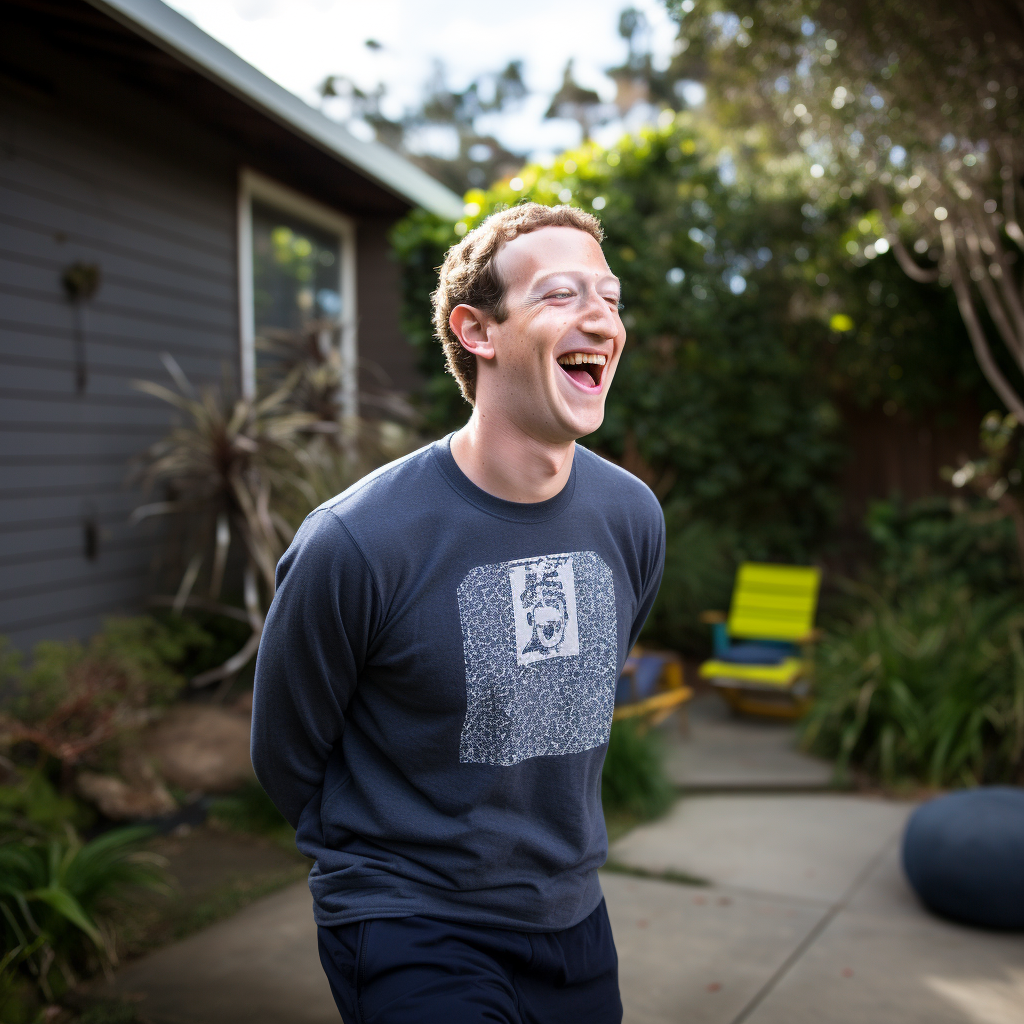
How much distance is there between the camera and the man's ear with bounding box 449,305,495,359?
168 centimetres

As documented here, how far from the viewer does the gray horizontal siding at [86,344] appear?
4742 millimetres

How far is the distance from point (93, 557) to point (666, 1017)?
12.5ft

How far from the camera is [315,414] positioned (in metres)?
6.27

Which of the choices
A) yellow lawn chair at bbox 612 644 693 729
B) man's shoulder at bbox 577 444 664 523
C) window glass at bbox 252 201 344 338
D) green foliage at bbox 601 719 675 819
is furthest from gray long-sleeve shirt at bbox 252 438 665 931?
window glass at bbox 252 201 344 338

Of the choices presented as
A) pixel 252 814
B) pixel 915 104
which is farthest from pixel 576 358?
pixel 915 104

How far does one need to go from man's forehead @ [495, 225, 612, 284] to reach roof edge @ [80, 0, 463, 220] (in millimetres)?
3689

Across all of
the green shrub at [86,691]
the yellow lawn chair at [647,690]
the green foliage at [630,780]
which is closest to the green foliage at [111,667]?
the green shrub at [86,691]

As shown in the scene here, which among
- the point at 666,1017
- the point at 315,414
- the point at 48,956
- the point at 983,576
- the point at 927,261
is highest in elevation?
the point at 927,261

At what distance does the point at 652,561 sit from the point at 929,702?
13.3ft

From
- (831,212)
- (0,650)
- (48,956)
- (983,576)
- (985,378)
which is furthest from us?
(831,212)

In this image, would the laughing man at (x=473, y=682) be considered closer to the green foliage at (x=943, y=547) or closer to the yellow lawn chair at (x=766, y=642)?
the yellow lawn chair at (x=766, y=642)

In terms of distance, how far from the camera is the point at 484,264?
1687 millimetres

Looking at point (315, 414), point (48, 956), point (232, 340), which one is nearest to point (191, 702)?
point (315, 414)

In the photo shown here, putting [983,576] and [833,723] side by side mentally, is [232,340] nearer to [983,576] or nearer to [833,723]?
[833,723]
